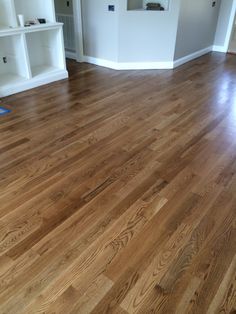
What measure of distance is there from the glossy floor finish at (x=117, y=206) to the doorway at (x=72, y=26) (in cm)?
202

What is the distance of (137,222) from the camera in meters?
1.78

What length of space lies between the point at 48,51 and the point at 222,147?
10.7ft

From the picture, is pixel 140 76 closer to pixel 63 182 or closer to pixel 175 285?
pixel 63 182

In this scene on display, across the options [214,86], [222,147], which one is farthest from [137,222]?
[214,86]

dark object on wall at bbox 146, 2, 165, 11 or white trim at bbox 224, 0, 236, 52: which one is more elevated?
dark object on wall at bbox 146, 2, 165, 11

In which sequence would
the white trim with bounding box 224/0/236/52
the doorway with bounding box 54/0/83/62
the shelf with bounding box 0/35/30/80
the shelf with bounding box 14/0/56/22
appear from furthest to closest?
the white trim with bounding box 224/0/236/52 < the doorway with bounding box 54/0/83/62 < the shelf with bounding box 14/0/56/22 < the shelf with bounding box 0/35/30/80

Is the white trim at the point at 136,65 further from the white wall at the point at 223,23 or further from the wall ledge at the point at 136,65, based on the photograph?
the white wall at the point at 223,23

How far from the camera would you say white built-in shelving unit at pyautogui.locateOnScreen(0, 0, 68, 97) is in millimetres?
3497

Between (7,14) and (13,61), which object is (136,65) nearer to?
(13,61)

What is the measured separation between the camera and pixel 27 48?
393cm

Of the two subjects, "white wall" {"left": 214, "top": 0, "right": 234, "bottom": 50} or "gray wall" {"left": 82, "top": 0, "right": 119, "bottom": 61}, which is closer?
"gray wall" {"left": 82, "top": 0, "right": 119, "bottom": 61}

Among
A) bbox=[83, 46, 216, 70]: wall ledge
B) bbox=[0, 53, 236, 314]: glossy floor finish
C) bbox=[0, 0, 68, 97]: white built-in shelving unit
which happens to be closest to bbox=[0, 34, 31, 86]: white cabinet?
bbox=[0, 0, 68, 97]: white built-in shelving unit

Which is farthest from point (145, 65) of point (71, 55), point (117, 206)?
point (117, 206)

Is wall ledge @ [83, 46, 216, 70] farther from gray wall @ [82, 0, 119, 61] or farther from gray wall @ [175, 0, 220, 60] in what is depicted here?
gray wall @ [175, 0, 220, 60]
